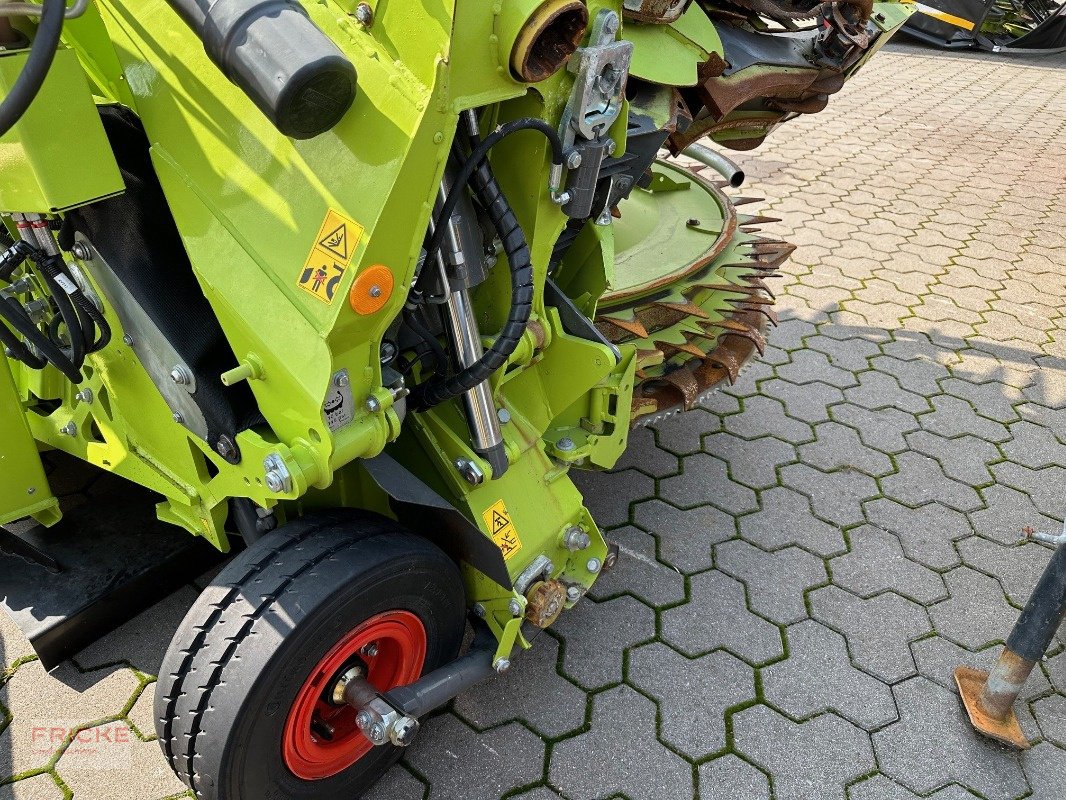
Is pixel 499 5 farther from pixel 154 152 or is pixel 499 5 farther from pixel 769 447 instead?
pixel 769 447

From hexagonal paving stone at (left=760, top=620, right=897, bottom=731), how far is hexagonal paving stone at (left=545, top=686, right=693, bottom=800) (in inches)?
14.4

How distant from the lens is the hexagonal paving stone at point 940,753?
2201mm

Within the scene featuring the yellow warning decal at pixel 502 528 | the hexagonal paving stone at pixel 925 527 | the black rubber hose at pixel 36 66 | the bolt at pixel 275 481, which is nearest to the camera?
the black rubber hose at pixel 36 66

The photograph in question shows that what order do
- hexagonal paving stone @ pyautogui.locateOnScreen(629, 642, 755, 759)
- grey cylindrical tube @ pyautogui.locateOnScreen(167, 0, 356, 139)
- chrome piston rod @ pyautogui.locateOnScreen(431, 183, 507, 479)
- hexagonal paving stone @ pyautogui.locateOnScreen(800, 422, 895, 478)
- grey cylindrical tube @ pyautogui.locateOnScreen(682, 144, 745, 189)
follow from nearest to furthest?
grey cylindrical tube @ pyautogui.locateOnScreen(167, 0, 356, 139)
chrome piston rod @ pyautogui.locateOnScreen(431, 183, 507, 479)
hexagonal paving stone @ pyautogui.locateOnScreen(629, 642, 755, 759)
hexagonal paving stone @ pyautogui.locateOnScreen(800, 422, 895, 478)
grey cylindrical tube @ pyautogui.locateOnScreen(682, 144, 745, 189)

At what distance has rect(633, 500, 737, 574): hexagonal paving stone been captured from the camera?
2826 millimetres

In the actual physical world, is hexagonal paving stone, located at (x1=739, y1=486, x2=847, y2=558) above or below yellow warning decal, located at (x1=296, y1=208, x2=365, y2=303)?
below

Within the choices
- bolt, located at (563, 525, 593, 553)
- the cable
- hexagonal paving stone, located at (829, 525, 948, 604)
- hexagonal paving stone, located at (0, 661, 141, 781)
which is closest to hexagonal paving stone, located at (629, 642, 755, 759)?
bolt, located at (563, 525, 593, 553)

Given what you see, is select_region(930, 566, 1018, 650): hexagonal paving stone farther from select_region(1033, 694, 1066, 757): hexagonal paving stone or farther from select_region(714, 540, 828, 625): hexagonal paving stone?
select_region(714, 540, 828, 625): hexagonal paving stone

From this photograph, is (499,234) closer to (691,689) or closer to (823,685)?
(691,689)

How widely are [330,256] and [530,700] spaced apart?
1.40m

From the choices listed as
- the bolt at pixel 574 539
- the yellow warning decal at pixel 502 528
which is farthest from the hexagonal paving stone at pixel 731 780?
the yellow warning decal at pixel 502 528

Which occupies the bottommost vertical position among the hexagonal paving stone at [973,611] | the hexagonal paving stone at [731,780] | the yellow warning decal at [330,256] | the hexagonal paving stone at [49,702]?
the hexagonal paving stone at [973,611]

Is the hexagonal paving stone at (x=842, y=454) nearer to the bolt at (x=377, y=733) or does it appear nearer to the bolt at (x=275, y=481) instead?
the bolt at (x=377, y=733)

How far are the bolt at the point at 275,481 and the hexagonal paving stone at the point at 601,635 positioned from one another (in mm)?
1159
